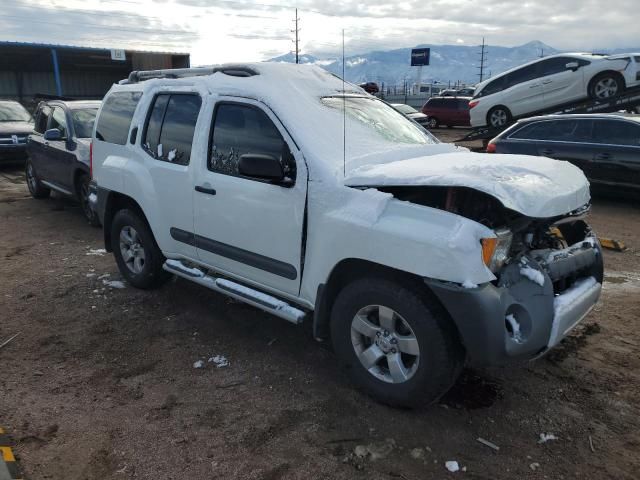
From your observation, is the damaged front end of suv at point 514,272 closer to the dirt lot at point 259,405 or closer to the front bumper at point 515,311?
the front bumper at point 515,311

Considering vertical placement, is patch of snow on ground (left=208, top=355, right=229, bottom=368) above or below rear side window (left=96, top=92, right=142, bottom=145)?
below

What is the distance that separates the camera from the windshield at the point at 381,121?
12.6 feet

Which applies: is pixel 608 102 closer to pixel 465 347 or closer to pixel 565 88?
pixel 565 88

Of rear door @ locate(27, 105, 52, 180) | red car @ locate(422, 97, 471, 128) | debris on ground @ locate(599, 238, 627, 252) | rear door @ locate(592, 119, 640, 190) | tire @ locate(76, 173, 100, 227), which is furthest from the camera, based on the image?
red car @ locate(422, 97, 471, 128)

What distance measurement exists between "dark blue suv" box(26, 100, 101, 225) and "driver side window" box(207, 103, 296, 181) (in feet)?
13.6

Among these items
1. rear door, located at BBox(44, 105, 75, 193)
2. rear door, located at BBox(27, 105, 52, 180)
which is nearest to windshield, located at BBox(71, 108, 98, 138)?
rear door, located at BBox(44, 105, 75, 193)

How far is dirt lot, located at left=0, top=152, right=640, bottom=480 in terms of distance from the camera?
106 inches

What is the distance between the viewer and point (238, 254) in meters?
3.78

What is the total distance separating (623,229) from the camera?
7.20 metres

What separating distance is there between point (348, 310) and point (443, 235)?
81cm

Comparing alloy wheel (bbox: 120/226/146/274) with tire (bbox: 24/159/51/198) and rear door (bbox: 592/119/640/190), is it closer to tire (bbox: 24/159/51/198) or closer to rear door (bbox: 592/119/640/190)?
tire (bbox: 24/159/51/198)

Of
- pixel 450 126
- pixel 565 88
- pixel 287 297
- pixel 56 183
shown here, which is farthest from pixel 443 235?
pixel 450 126

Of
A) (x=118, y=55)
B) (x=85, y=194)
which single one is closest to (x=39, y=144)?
(x=85, y=194)

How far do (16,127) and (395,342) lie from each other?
1243 centimetres
